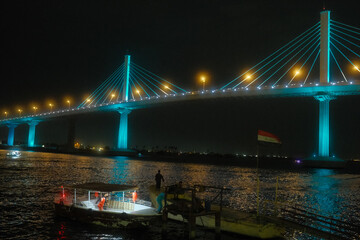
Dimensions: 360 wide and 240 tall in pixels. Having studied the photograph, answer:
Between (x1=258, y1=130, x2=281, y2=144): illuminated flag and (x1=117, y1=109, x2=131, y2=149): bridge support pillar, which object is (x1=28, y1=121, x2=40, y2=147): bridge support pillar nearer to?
(x1=117, y1=109, x2=131, y2=149): bridge support pillar

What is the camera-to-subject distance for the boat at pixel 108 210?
1156 centimetres

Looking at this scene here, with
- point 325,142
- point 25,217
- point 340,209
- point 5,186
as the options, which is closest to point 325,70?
point 325,142

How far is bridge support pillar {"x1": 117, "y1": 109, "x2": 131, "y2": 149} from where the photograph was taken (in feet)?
227

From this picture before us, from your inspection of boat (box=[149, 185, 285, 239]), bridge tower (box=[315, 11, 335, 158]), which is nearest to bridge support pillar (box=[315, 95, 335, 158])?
bridge tower (box=[315, 11, 335, 158])

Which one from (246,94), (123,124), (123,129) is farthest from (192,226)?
(123,129)

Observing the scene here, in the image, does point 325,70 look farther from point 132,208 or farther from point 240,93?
point 132,208

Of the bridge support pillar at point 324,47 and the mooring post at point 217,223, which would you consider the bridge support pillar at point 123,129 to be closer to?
the bridge support pillar at point 324,47

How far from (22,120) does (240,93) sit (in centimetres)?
5748

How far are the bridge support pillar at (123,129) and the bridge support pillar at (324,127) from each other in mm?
33689

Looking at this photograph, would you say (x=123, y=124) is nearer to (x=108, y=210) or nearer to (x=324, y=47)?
(x=324, y=47)

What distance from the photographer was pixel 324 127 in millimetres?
49750

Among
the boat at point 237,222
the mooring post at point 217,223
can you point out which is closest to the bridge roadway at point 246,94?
the boat at point 237,222

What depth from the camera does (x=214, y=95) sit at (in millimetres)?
55781

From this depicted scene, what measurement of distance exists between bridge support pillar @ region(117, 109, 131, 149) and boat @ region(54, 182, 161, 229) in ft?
183
